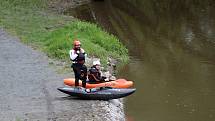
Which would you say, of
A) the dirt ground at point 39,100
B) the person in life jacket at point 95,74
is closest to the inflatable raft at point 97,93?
the dirt ground at point 39,100

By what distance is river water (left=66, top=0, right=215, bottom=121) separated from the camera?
15.8 m

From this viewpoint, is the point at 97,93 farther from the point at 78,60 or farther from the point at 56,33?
the point at 56,33

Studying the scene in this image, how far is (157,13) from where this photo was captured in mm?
36656

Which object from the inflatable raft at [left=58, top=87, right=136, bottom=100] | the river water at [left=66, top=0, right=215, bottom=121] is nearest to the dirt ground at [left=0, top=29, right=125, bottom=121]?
the inflatable raft at [left=58, top=87, right=136, bottom=100]

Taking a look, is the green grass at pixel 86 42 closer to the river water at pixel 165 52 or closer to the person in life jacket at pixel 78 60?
the river water at pixel 165 52

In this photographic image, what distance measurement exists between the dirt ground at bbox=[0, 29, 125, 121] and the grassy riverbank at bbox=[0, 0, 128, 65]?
5.97ft

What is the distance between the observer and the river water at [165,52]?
52.0ft

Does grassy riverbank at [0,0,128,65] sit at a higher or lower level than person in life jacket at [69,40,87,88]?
lower

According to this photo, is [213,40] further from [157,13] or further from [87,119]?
[87,119]

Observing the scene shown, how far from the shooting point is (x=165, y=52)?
2364 centimetres

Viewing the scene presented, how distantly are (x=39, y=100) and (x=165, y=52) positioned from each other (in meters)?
9.82

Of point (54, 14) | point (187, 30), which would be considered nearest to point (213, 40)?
point (187, 30)

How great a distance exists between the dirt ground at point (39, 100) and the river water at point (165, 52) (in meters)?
1.21

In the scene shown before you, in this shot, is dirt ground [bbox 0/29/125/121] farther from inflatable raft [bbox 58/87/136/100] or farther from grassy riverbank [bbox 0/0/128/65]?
grassy riverbank [bbox 0/0/128/65]
